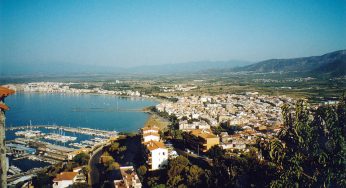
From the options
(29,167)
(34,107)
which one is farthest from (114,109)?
(29,167)

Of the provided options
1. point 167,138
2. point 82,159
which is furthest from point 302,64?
point 82,159

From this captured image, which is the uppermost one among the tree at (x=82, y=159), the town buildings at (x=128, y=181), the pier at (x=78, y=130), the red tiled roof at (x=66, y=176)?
the town buildings at (x=128, y=181)

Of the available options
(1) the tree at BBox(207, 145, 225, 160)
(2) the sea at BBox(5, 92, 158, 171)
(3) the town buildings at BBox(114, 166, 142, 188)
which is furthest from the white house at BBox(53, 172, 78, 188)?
(2) the sea at BBox(5, 92, 158, 171)

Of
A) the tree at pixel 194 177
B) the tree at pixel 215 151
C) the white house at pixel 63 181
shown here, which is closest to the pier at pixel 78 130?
the tree at pixel 215 151

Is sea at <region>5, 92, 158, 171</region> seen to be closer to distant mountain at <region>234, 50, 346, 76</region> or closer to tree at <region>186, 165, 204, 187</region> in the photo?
tree at <region>186, 165, 204, 187</region>

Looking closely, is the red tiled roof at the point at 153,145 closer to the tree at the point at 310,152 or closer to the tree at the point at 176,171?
Result: the tree at the point at 176,171

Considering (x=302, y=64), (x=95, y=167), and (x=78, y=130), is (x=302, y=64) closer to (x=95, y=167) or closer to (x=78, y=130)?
(x=78, y=130)

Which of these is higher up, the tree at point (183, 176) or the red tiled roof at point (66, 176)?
the tree at point (183, 176)
